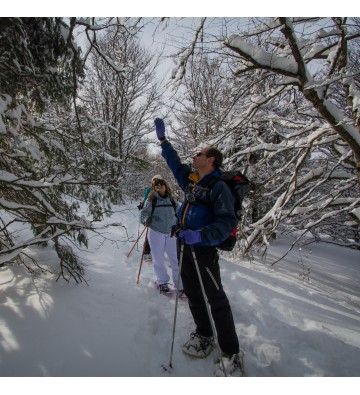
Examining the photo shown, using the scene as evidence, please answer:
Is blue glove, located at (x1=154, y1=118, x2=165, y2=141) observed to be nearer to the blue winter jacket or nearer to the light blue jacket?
the blue winter jacket

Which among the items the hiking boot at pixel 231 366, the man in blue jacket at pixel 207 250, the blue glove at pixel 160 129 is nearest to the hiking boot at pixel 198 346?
the man in blue jacket at pixel 207 250

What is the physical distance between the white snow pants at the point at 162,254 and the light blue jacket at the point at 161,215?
12cm

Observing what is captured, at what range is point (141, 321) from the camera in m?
3.13

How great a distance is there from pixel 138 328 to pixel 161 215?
189 centimetres

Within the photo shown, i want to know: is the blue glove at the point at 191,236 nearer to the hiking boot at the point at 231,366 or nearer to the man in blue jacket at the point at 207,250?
the man in blue jacket at the point at 207,250

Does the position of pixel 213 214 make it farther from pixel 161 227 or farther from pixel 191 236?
pixel 161 227

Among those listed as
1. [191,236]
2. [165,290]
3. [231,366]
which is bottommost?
[165,290]

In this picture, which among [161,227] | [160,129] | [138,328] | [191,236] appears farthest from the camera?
[161,227]

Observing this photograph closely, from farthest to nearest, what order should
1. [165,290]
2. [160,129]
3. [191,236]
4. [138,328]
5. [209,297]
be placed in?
[165,290], [160,129], [138,328], [209,297], [191,236]

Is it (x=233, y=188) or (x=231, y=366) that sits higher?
(x=233, y=188)

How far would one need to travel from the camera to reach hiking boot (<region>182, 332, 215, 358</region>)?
2606 mm

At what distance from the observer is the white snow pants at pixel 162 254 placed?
4.20 meters

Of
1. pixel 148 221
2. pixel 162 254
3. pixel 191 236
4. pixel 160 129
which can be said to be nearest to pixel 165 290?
pixel 162 254

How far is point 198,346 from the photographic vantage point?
8.70ft
